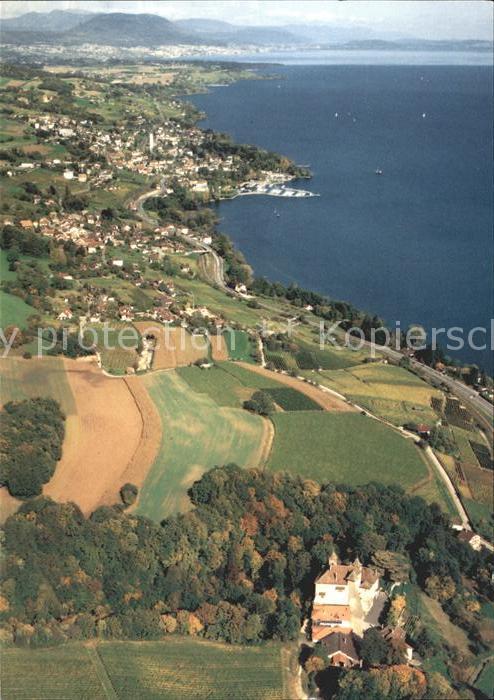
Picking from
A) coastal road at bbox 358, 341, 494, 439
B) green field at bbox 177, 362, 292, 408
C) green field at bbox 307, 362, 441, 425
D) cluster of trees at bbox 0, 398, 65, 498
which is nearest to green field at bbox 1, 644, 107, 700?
cluster of trees at bbox 0, 398, 65, 498

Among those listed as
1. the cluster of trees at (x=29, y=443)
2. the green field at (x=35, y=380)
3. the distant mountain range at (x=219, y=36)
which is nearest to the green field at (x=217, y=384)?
the green field at (x=35, y=380)

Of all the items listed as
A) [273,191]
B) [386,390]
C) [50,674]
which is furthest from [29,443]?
[273,191]

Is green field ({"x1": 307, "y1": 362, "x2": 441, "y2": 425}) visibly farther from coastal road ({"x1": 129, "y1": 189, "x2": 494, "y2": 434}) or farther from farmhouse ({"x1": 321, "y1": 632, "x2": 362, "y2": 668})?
farmhouse ({"x1": 321, "y1": 632, "x2": 362, "y2": 668})

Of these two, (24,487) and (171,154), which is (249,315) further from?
(171,154)

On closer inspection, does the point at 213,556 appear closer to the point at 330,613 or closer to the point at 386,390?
the point at 330,613

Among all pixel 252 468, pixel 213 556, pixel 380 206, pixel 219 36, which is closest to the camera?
pixel 213 556
